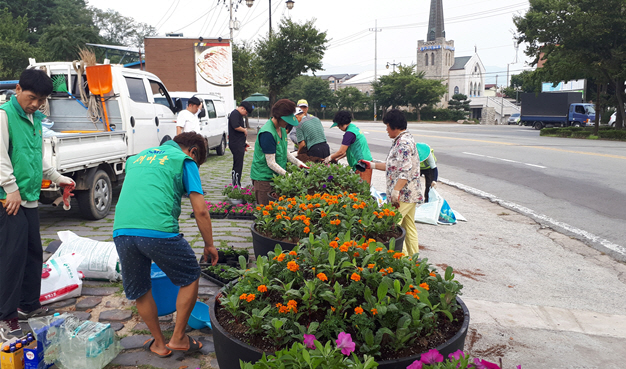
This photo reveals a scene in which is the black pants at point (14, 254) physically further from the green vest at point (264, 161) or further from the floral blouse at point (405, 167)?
the floral blouse at point (405, 167)

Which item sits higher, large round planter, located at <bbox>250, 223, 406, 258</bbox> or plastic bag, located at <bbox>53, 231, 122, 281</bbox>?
large round planter, located at <bbox>250, 223, 406, 258</bbox>

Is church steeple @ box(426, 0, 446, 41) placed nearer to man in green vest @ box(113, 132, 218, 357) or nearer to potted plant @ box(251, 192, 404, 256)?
potted plant @ box(251, 192, 404, 256)

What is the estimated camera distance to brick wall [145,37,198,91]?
23.2m

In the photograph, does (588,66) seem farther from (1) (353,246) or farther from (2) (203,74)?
(1) (353,246)

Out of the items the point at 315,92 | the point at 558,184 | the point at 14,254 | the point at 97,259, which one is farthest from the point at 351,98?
the point at 14,254

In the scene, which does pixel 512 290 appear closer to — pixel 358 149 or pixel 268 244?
pixel 268 244

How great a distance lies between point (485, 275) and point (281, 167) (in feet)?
9.03

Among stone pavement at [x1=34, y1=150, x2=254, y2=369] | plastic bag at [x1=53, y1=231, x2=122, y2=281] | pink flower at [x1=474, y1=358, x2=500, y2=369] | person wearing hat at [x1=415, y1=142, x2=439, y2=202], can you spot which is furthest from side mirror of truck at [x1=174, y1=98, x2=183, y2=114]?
pink flower at [x1=474, y1=358, x2=500, y2=369]

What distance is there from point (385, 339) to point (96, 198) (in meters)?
6.10

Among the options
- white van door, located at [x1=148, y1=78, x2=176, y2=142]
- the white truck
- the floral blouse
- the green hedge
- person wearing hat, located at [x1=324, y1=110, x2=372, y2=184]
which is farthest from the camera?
the green hedge

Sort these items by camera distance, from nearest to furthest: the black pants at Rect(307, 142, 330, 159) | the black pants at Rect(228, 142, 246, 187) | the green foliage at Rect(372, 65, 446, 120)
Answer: the black pants at Rect(307, 142, 330, 159) < the black pants at Rect(228, 142, 246, 187) < the green foliage at Rect(372, 65, 446, 120)

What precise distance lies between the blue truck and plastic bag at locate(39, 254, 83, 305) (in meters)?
38.6

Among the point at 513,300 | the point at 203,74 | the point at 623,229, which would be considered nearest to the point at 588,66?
the point at 203,74

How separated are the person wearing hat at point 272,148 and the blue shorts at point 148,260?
2.48 meters
